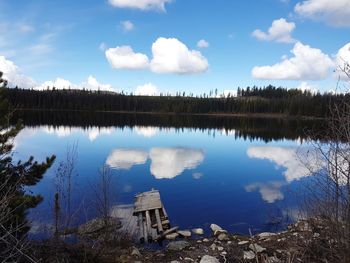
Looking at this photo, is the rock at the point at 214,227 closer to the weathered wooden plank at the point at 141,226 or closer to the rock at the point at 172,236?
the rock at the point at 172,236

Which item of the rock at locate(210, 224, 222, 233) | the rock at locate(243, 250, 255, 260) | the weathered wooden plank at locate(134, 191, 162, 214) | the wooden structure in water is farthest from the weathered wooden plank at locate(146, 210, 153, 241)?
the rock at locate(243, 250, 255, 260)

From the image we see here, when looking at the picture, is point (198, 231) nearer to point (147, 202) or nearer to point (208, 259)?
point (147, 202)

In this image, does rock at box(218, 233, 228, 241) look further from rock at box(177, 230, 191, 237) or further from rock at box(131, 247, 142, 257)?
rock at box(131, 247, 142, 257)

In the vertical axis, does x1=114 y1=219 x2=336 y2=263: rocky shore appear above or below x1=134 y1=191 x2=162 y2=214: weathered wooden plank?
above

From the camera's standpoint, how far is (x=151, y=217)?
20.1 m

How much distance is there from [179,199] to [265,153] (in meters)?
27.1

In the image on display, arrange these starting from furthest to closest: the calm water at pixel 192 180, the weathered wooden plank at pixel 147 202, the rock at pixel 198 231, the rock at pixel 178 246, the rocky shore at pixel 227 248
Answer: the weathered wooden plank at pixel 147 202 → the calm water at pixel 192 180 → the rock at pixel 198 231 → the rock at pixel 178 246 → the rocky shore at pixel 227 248

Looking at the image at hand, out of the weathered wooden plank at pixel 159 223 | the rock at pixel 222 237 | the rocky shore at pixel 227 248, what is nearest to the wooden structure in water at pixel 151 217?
the weathered wooden plank at pixel 159 223

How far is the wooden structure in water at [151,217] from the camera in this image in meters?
16.9

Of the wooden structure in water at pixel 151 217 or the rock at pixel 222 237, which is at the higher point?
the rock at pixel 222 237

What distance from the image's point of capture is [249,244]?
1440 cm

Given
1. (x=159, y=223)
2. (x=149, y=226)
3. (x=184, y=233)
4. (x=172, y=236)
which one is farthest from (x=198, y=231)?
(x=149, y=226)

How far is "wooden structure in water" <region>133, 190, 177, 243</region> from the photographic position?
55.5 ft

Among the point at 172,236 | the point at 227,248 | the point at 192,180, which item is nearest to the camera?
the point at 227,248
